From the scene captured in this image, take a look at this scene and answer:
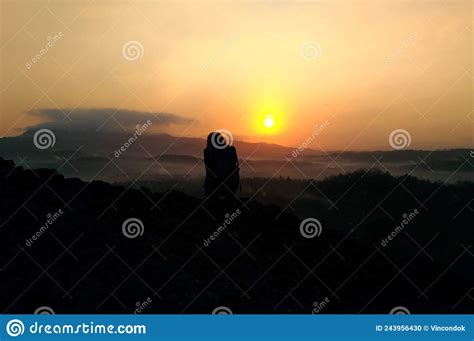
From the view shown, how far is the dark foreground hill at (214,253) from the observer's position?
19125 millimetres

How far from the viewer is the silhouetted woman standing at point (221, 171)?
26609 millimetres

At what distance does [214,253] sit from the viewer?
23219 millimetres

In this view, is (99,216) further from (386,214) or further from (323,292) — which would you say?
(386,214)

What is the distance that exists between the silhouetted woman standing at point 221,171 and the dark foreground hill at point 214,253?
23.9 inches

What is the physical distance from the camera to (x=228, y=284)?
813 inches

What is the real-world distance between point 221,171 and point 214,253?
4.63 meters

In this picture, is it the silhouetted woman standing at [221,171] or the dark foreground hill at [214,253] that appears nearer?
the dark foreground hill at [214,253]

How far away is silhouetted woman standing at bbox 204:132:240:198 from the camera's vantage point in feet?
87.3

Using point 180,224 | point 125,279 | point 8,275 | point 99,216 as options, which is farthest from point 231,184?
point 8,275

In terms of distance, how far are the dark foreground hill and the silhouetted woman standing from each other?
0.61 metres

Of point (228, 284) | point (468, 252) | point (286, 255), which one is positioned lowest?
point (228, 284)

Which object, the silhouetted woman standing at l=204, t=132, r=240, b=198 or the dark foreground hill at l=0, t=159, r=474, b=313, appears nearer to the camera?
the dark foreground hill at l=0, t=159, r=474, b=313

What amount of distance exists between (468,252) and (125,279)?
14374mm

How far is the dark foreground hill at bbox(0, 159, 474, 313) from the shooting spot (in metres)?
19.1
